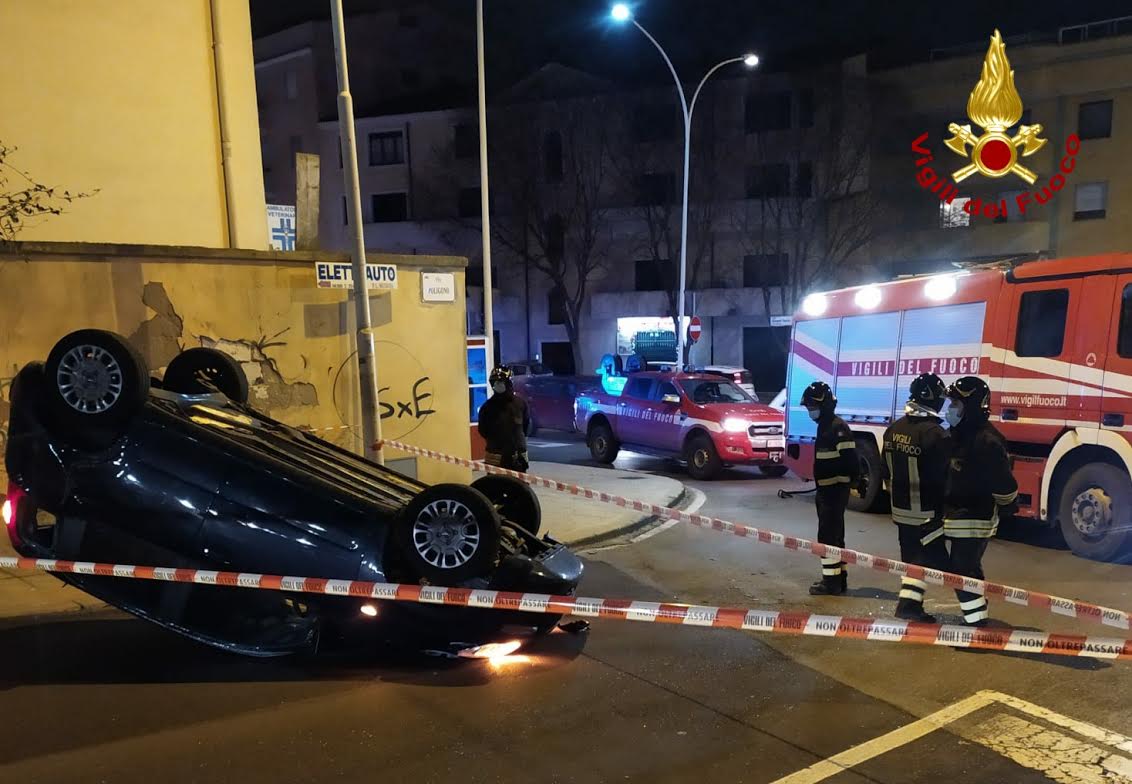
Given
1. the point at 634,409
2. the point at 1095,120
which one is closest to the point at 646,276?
the point at 1095,120

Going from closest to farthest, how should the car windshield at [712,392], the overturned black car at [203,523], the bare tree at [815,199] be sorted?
1. the overturned black car at [203,523]
2. the car windshield at [712,392]
3. the bare tree at [815,199]

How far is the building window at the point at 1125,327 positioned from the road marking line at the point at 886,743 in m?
4.46

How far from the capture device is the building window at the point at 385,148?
3894 cm

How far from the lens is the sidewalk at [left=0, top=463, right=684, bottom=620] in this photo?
5863mm

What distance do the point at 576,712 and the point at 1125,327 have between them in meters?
6.36

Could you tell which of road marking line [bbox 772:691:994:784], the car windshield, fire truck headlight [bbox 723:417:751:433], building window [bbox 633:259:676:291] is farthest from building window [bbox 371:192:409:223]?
road marking line [bbox 772:691:994:784]

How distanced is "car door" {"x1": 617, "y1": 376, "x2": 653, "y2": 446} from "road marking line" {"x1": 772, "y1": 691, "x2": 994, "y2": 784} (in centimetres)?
976

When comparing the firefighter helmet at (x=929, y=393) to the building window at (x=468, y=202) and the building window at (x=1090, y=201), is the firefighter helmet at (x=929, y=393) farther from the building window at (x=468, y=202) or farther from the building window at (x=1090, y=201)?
the building window at (x=468, y=202)

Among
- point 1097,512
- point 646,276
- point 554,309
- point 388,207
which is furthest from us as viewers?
point 388,207

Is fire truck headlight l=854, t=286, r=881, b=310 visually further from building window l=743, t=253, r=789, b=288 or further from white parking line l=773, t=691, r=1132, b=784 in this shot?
building window l=743, t=253, r=789, b=288

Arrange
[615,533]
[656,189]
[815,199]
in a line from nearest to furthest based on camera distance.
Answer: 1. [615,533]
2. [815,199]
3. [656,189]

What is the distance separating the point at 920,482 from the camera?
5.38m

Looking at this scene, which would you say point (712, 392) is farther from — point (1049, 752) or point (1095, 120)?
point (1095, 120)

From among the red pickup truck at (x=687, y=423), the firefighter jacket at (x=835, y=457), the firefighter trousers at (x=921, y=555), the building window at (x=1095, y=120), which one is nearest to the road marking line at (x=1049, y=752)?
the firefighter trousers at (x=921, y=555)
